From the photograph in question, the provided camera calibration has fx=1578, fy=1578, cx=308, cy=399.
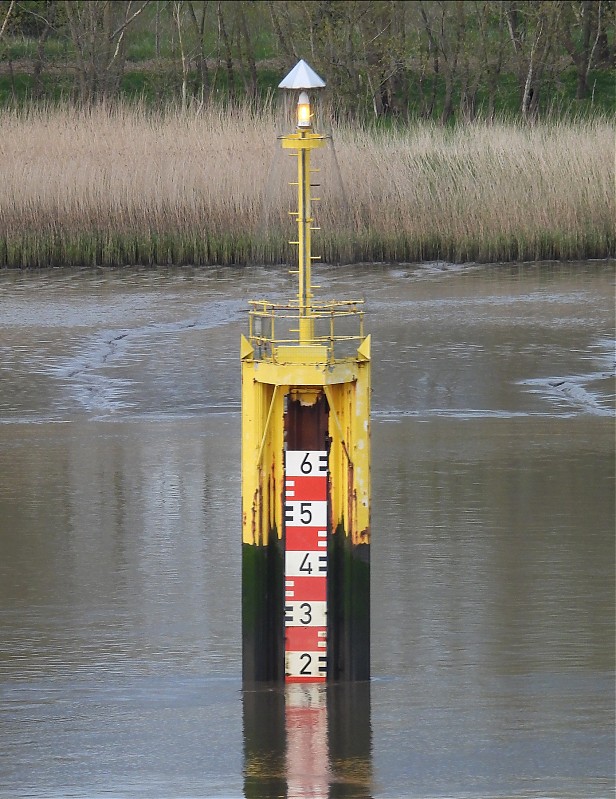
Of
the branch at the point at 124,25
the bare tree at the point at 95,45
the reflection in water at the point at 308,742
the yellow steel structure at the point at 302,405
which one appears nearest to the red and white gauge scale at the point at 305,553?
the yellow steel structure at the point at 302,405

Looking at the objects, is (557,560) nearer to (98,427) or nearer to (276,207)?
(98,427)

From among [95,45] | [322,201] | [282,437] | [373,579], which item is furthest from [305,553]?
[95,45]

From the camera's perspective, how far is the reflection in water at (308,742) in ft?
14.3

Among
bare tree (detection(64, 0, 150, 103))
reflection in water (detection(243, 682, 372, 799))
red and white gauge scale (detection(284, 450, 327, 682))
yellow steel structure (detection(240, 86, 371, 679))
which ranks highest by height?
bare tree (detection(64, 0, 150, 103))

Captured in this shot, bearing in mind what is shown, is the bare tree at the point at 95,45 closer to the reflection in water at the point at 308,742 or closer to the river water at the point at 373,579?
the river water at the point at 373,579

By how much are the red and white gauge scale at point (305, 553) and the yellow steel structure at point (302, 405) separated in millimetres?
32

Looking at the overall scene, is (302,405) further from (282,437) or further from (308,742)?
(308,742)

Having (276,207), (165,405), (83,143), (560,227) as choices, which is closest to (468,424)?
(165,405)

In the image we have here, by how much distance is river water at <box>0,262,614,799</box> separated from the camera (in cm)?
455

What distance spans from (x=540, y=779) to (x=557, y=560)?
2167 mm

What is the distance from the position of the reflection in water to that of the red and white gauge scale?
0.16 meters

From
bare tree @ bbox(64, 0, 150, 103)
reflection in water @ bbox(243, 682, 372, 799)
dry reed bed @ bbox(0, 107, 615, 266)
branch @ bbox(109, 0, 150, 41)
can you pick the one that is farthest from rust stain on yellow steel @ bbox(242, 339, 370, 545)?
branch @ bbox(109, 0, 150, 41)

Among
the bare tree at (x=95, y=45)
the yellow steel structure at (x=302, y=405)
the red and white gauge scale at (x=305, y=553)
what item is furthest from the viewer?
the bare tree at (x=95, y=45)

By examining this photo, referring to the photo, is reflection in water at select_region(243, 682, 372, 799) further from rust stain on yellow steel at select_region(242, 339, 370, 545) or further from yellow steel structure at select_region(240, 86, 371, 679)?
rust stain on yellow steel at select_region(242, 339, 370, 545)
